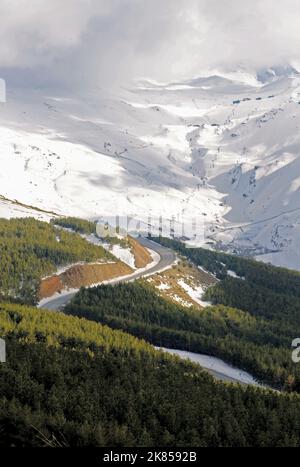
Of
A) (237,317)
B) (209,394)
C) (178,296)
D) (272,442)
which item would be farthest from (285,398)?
(178,296)

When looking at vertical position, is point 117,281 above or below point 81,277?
below

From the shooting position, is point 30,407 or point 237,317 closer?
point 30,407

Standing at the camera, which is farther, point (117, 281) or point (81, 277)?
point (117, 281)

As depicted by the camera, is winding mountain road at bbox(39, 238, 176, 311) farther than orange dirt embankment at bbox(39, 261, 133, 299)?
No

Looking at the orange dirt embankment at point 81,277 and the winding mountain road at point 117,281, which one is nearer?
the winding mountain road at point 117,281

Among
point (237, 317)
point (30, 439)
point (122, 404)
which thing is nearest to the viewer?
point (30, 439)

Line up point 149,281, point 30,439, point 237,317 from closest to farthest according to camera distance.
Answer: point 30,439
point 237,317
point 149,281

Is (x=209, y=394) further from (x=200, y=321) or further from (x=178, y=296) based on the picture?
(x=178, y=296)

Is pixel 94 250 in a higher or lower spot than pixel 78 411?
higher
